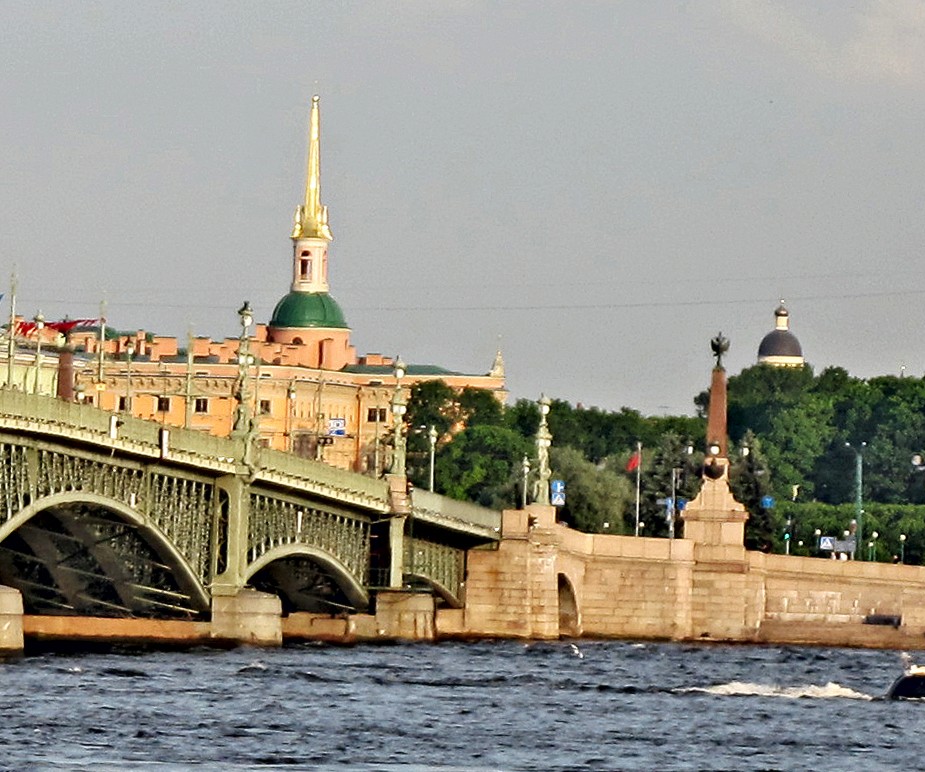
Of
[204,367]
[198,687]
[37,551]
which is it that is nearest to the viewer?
[198,687]

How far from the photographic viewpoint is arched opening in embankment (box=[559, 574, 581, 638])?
106162 millimetres

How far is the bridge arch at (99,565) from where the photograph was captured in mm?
85562

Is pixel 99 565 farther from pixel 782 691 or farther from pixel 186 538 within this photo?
pixel 782 691

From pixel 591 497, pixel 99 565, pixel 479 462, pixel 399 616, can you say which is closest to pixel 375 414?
pixel 479 462

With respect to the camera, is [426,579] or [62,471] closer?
[62,471]

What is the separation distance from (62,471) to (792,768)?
25.0 meters

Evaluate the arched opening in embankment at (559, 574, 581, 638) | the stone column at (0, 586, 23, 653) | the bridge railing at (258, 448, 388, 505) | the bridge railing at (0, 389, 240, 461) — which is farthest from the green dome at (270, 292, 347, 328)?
the stone column at (0, 586, 23, 653)

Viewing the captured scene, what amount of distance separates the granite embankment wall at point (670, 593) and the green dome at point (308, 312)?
231 ft

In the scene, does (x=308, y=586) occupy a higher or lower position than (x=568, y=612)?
higher

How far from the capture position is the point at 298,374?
175m

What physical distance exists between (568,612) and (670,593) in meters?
2.76

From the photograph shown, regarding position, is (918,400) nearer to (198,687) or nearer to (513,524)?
(513,524)

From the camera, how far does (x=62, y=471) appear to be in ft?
271

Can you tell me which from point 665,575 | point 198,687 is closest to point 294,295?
point 665,575
